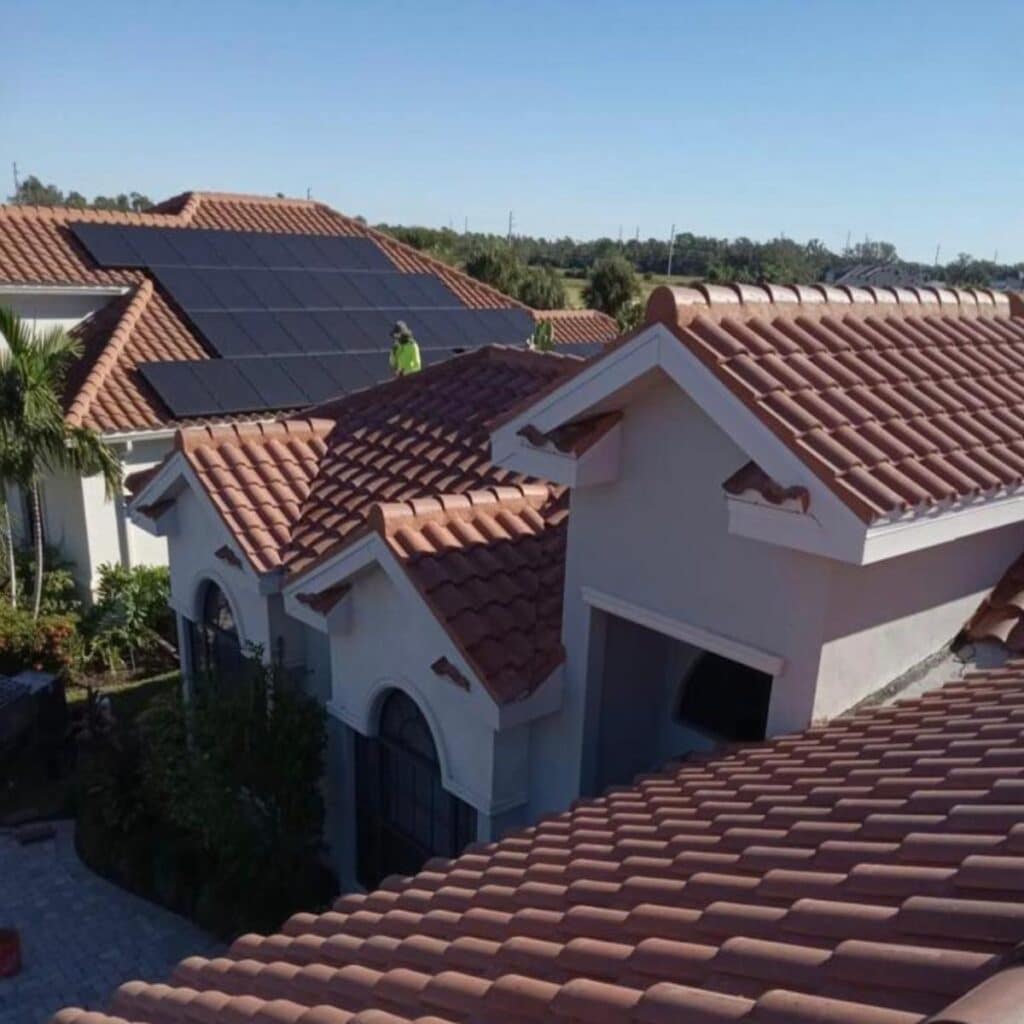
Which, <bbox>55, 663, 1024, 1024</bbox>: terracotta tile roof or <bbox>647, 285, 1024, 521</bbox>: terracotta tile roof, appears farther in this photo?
<bbox>647, 285, 1024, 521</bbox>: terracotta tile roof

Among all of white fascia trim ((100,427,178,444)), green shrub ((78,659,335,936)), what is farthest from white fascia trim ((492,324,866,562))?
white fascia trim ((100,427,178,444))

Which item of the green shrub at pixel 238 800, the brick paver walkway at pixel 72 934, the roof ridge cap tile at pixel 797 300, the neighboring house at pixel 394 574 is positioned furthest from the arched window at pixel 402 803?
the roof ridge cap tile at pixel 797 300

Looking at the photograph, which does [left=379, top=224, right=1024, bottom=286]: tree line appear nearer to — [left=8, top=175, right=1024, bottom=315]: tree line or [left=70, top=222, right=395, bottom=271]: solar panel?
[left=8, top=175, right=1024, bottom=315]: tree line

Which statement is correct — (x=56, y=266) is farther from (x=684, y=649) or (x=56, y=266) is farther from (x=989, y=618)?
(x=989, y=618)

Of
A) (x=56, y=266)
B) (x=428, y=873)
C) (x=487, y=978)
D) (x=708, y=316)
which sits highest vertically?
(x=56, y=266)

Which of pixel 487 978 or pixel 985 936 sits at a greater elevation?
pixel 985 936

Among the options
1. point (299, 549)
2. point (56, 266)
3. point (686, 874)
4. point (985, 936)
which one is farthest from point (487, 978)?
point (56, 266)
